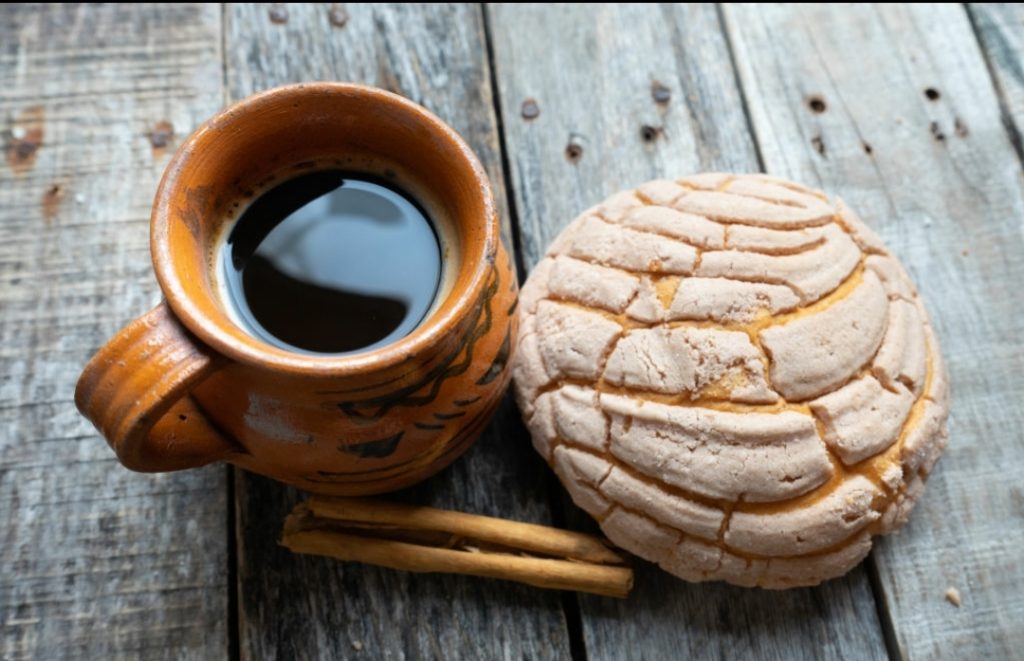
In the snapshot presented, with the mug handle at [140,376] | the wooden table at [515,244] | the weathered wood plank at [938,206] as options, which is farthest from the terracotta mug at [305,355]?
the weathered wood plank at [938,206]

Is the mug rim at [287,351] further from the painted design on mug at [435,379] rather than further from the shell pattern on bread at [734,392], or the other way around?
the shell pattern on bread at [734,392]

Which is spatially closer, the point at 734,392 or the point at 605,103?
the point at 734,392

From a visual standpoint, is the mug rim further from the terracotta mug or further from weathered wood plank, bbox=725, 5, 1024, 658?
weathered wood plank, bbox=725, 5, 1024, 658

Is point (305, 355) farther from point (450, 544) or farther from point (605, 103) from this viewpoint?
point (605, 103)

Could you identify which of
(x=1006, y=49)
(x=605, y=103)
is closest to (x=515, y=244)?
(x=605, y=103)

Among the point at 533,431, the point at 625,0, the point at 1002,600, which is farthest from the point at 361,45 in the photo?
the point at 1002,600

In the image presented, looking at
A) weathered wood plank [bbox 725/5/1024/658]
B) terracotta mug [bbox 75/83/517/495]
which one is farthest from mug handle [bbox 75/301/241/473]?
weathered wood plank [bbox 725/5/1024/658]

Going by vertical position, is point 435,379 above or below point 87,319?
above
